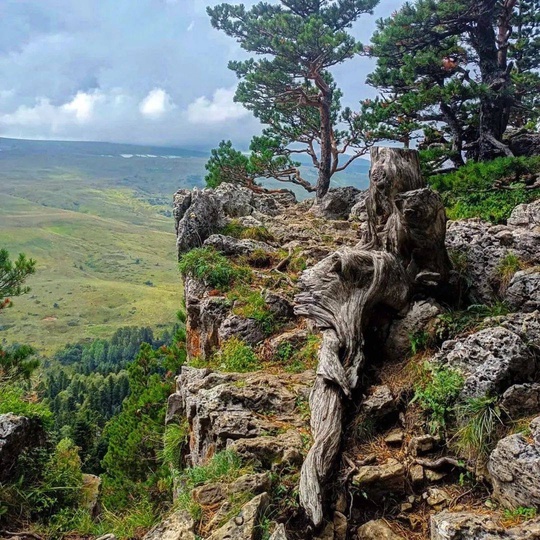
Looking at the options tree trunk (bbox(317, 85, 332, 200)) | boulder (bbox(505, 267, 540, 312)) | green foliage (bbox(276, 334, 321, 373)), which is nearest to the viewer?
boulder (bbox(505, 267, 540, 312))

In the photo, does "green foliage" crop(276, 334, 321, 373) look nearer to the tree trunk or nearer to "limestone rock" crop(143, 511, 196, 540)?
"limestone rock" crop(143, 511, 196, 540)

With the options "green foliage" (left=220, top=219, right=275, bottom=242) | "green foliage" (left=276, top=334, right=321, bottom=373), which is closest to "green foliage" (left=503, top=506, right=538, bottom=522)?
"green foliage" (left=276, top=334, right=321, bottom=373)

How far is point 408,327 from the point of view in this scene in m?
6.68

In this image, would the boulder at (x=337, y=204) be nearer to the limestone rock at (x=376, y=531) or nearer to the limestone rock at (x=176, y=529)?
the limestone rock at (x=376, y=531)

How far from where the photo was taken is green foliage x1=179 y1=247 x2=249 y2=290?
11008 mm

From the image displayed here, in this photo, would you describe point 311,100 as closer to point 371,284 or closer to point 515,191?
point 515,191

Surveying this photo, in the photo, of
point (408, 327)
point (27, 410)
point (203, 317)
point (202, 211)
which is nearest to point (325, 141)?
point (202, 211)

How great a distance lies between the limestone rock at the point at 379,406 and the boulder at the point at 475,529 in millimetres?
1601

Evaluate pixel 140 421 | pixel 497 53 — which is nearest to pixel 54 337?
pixel 140 421

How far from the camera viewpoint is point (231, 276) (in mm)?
11055

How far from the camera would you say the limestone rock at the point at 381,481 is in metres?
4.65

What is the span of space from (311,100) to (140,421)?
20.2 meters

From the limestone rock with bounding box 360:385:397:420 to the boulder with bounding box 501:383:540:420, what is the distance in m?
1.35

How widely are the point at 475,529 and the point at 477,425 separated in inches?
48.2
